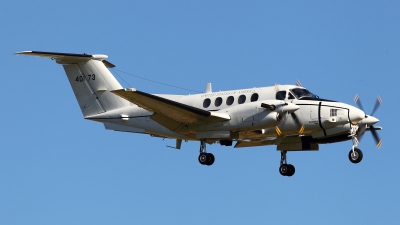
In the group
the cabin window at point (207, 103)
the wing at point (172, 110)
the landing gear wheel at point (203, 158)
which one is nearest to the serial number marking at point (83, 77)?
the wing at point (172, 110)

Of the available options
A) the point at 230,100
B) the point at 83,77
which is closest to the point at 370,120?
the point at 230,100

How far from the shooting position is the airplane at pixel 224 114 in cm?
3162

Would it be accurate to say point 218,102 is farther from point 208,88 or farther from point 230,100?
point 208,88

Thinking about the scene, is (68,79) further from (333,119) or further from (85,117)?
(333,119)

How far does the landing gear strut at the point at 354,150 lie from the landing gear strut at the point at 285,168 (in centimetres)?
359

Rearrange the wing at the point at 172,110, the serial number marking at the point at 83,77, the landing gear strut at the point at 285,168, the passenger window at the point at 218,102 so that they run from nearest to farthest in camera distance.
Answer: the wing at the point at 172,110 < the passenger window at the point at 218,102 < the landing gear strut at the point at 285,168 < the serial number marking at the point at 83,77

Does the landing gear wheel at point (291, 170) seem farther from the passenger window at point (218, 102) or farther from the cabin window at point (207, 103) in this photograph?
the cabin window at point (207, 103)

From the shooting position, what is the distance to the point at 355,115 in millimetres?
31609

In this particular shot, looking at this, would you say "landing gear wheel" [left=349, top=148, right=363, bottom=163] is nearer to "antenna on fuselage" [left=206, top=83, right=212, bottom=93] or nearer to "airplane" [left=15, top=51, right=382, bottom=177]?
"airplane" [left=15, top=51, right=382, bottom=177]

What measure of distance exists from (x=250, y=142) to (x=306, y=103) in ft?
15.6

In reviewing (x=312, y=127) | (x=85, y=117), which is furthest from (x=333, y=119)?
(x=85, y=117)

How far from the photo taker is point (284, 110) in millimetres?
31250

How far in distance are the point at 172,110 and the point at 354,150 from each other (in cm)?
762

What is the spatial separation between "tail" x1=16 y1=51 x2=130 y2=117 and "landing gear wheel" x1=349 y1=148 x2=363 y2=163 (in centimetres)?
1025
